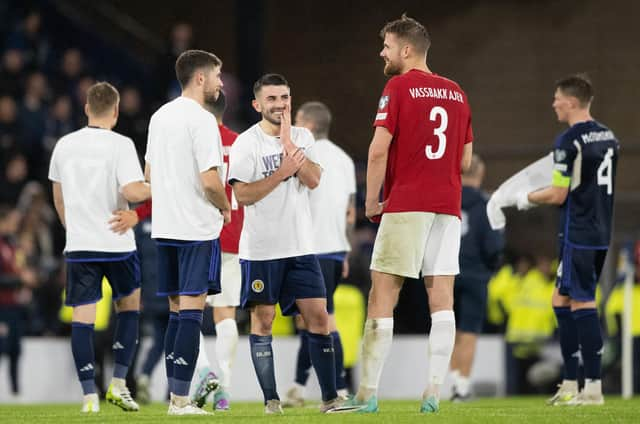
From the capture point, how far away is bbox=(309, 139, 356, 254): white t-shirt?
10.2 metres

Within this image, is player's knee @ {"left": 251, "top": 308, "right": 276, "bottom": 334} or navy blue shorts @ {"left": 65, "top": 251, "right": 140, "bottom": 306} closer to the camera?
player's knee @ {"left": 251, "top": 308, "right": 276, "bottom": 334}

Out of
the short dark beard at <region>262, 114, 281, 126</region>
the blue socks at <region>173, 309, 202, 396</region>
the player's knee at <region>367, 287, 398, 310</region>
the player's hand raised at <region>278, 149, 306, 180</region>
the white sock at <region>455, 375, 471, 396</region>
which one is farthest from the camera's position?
the white sock at <region>455, 375, 471, 396</region>

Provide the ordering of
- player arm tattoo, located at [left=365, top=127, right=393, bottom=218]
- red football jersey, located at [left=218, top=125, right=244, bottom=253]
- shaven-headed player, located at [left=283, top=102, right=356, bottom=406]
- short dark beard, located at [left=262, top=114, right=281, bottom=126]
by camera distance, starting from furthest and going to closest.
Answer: shaven-headed player, located at [left=283, top=102, right=356, bottom=406]
red football jersey, located at [left=218, top=125, right=244, bottom=253]
short dark beard, located at [left=262, top=114, right=281, bottom=126]
player arm tattoo, located at [left=365, top=127, right=393, bottom=218]

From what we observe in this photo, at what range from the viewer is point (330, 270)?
10.2 metres

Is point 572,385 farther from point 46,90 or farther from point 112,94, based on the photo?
point 46,90

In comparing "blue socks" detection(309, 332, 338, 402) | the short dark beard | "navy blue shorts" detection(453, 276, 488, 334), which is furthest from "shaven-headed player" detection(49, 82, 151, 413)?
"navy blue shorts" detection(453, 276, 488, 334)

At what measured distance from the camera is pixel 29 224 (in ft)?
51.9

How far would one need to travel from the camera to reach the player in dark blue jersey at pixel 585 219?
9.31 metres

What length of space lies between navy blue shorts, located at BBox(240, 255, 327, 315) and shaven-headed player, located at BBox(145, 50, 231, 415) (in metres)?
0.21

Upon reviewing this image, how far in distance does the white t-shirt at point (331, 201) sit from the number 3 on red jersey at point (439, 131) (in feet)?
8.68

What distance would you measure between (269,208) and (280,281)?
0.47 meters

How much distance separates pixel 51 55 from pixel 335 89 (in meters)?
4.84

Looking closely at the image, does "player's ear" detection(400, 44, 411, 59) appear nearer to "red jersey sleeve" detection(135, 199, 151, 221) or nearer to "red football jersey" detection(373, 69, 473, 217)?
"red football jersey" detection(373, 69, 473, 217)

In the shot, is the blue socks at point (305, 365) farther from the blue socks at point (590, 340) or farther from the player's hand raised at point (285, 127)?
the player's hand raised at point (285, 127)
